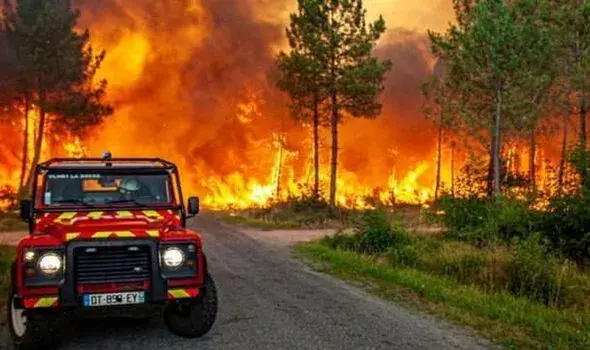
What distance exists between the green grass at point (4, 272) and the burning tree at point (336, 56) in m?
20.2

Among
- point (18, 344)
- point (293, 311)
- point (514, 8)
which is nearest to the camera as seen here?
point (18, 344)

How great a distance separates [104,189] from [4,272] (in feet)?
20.0

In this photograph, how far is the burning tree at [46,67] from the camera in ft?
119

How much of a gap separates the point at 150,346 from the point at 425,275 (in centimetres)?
778

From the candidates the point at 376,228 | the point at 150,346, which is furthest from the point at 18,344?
the point at 376,228

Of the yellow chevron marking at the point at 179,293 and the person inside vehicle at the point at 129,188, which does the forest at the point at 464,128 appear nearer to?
the yellow chevron marking at the point at 179,293

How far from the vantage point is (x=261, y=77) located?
166ft

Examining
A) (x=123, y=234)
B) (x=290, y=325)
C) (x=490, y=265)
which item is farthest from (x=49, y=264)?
(x=490, y=265)

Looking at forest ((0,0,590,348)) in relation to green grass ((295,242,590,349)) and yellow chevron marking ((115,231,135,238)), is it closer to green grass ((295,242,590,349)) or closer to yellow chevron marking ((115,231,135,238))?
green grass ((295,242,590,349))

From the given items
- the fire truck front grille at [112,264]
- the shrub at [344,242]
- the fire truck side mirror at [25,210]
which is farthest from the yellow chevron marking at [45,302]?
the shrub at [344,242]

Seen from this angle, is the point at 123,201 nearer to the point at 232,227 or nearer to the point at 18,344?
the point at 18,344

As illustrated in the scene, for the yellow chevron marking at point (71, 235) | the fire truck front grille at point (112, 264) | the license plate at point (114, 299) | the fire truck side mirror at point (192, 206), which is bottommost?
the license plate at point (114, 299)

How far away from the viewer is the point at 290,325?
29.8 ft

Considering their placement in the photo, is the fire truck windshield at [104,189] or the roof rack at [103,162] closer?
the fire truck windshield at [104,189]
